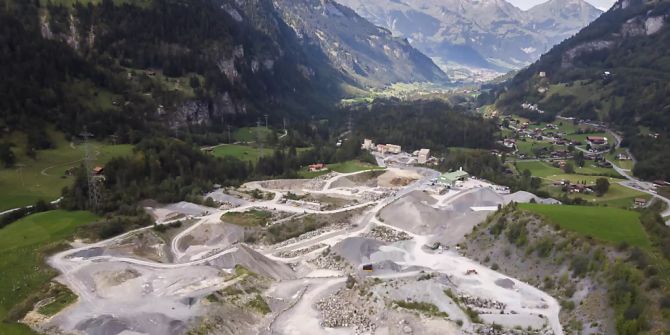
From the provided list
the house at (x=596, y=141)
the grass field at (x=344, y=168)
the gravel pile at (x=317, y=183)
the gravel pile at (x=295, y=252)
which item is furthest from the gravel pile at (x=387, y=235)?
the house at (x=596, y=141)

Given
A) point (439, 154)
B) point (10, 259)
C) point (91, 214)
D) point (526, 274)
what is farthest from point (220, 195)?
point (439, 154)

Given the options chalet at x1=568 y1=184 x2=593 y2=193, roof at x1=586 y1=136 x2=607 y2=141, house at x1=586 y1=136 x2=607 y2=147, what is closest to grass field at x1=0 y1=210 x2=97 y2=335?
chalet at x1=568 y1=184 x2=593 y2=193

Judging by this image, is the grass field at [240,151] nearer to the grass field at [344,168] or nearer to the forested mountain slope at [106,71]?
the grass field at [344,168]

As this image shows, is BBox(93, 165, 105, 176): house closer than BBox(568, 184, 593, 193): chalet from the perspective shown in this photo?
Yes

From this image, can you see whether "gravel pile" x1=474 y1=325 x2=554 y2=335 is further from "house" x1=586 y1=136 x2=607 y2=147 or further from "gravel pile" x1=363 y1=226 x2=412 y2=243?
"house" x1=586 y1=136 x2=607 y2=147

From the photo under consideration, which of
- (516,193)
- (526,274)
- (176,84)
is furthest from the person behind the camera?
(176,84)

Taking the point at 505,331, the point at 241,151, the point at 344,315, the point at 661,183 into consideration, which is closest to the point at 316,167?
the point at 241,151

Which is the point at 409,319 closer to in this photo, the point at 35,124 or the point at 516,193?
the point at 516,193

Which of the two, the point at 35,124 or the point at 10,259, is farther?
the point at 35,124

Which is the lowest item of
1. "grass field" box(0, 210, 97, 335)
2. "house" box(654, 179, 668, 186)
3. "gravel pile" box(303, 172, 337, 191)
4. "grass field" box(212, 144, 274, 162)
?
"grass field" box(0, 210, 97, 335)
